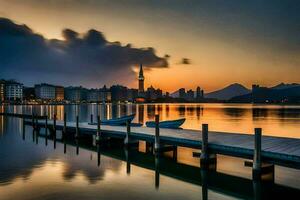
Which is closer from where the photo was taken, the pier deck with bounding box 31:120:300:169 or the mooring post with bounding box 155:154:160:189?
the pier deck with bounding box 31:120:300:169

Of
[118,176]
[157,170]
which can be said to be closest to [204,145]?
[157,170]

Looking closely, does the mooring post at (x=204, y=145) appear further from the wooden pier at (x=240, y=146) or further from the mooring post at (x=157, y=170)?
the mooring post at (x=157, y=170)

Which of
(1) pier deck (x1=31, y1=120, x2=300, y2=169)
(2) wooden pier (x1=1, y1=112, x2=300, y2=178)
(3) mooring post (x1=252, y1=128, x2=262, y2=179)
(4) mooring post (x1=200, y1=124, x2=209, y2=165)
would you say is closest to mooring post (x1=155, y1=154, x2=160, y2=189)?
(2) wooden pier (x1=1, y1=112, x2=300, y2=178)

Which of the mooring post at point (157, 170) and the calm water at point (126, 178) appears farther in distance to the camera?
the mooring post at point (157, 170)

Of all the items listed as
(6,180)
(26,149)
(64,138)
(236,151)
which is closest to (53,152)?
(26,149)

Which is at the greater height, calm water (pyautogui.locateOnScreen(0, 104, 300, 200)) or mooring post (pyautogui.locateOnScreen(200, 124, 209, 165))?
mooring post (pyautogui.locateOnScreen(200, 124, 209, 165))

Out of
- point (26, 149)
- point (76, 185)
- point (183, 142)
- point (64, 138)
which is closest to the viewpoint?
point (76, 185)

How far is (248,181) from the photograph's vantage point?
1850 cm

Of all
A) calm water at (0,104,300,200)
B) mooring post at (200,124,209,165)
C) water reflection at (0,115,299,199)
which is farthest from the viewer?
mooring post at (200,124,209,165)

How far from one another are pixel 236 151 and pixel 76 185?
9.14 m

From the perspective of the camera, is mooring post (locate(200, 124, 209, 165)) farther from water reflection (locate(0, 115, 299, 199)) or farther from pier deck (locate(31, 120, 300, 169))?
water reflection (locate(0, 115, 299, 199))

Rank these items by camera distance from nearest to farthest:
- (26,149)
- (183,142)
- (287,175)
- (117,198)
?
(117,198)
(287,175)
(183,142)
(26,149)

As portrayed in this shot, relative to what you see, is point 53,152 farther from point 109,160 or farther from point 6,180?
point 6,180

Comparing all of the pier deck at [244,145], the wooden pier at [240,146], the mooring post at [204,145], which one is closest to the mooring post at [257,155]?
the wooden pier at [240,146]
